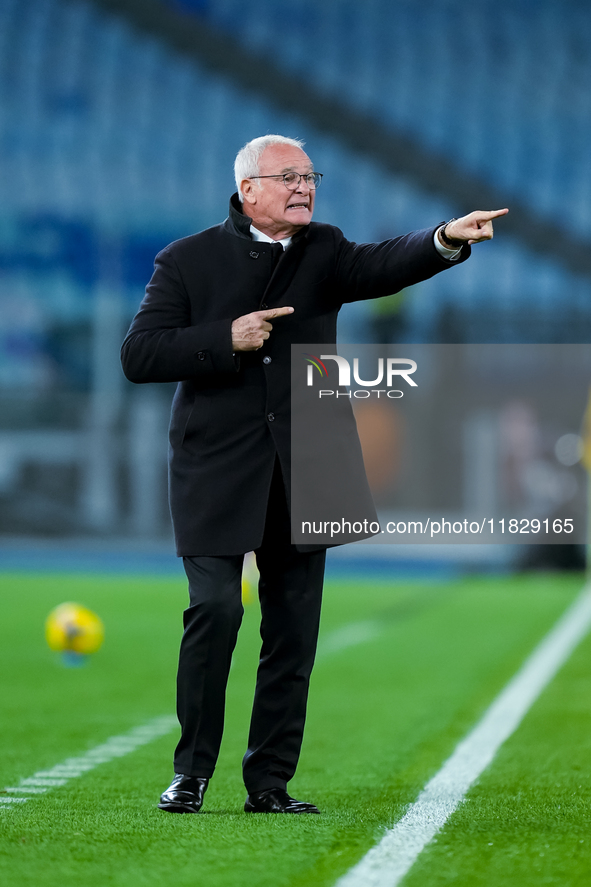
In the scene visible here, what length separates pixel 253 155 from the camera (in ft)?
10.4

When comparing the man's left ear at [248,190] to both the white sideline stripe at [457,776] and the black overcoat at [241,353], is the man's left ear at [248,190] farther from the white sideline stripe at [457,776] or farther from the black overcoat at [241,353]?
the white sideline stripe at [457,776]

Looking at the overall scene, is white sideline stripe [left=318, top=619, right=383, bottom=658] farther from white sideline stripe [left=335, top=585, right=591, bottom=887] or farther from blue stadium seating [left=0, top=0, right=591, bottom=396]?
blue stadium seating [left=0, top=0, right=591, bottom=396]

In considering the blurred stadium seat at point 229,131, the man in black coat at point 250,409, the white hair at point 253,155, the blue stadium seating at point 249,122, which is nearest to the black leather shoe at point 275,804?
the man in black coat at point 250,409

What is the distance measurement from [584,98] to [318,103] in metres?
6.06

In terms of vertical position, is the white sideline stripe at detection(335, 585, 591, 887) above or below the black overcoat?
below

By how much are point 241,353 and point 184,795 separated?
105 centimetres

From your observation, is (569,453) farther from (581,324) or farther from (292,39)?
(292,39)

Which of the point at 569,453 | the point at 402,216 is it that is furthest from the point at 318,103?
the point at 569,453

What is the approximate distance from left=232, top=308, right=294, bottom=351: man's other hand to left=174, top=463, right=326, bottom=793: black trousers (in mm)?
331

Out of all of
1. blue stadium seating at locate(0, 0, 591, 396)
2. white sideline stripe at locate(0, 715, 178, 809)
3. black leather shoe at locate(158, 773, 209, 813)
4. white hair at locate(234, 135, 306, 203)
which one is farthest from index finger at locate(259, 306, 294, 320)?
blue stadium seating at locate(0, 0, 591, 396)

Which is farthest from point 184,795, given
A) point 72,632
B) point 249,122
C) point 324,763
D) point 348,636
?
point 249,122

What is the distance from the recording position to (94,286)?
74.9 feet

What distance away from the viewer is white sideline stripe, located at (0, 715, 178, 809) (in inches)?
140

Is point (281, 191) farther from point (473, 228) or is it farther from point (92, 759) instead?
point (92, 759)
